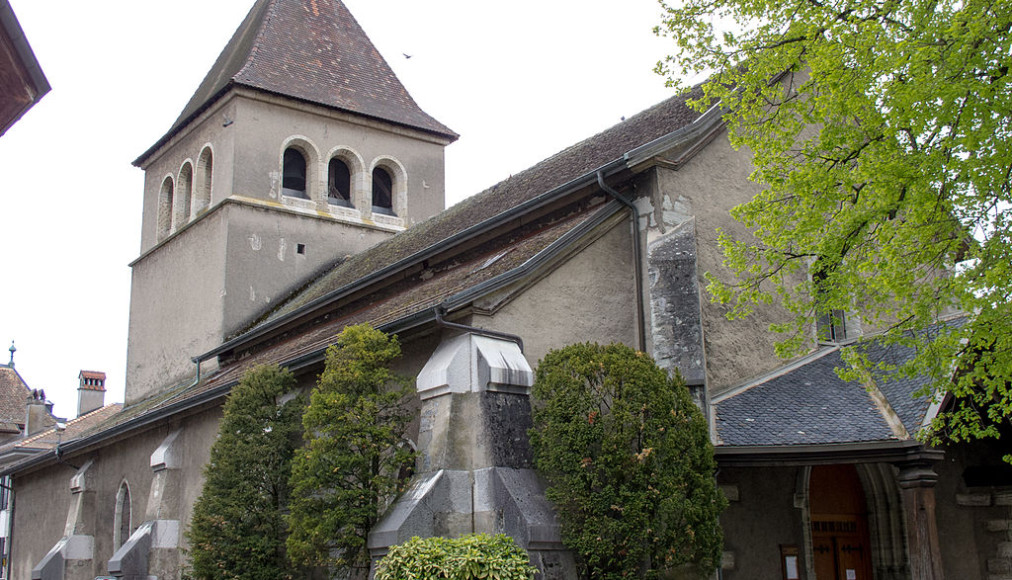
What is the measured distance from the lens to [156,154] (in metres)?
25.4

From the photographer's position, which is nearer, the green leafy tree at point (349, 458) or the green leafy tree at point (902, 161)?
the green leafy tree at point (902, 161)

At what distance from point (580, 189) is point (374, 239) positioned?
1057 cm

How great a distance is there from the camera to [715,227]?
13.0m

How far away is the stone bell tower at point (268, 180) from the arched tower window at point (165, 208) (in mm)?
37

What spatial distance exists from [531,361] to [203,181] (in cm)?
1415

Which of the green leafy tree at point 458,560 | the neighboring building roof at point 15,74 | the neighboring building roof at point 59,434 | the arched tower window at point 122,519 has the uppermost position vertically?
the neighboring building roof at point 59,434

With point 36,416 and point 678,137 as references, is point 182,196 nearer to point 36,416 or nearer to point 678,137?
point 678,137

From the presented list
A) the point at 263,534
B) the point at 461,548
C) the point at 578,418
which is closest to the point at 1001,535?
the point at 578,418

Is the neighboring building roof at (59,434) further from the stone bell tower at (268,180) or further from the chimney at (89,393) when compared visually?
the stone bell tower at (268,180)

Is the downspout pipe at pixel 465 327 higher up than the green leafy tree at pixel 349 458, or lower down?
higher up

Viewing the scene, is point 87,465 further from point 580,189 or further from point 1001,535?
point 1001,535

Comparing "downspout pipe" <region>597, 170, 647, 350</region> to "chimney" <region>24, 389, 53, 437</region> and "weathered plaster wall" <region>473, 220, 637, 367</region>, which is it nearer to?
"weathered plaster wall" <region>473, 220, 637, 367</region>

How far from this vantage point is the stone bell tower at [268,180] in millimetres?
21406

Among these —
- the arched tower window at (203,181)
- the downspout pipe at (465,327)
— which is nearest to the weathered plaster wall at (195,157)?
the arched tower window at (203,181)
